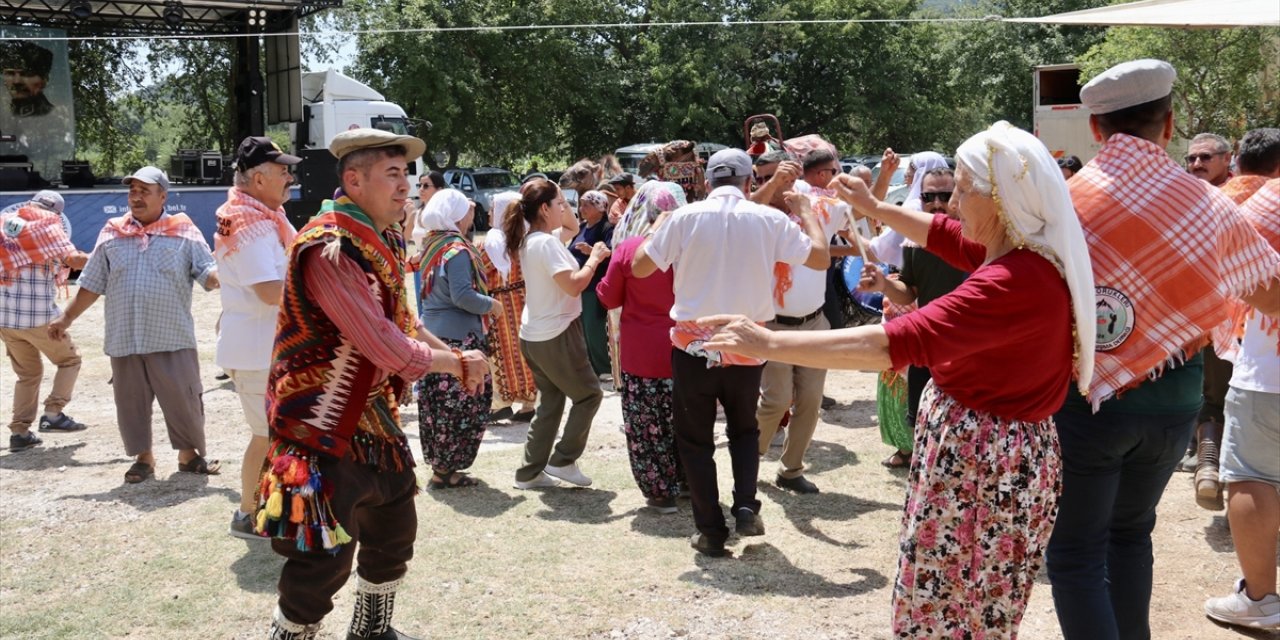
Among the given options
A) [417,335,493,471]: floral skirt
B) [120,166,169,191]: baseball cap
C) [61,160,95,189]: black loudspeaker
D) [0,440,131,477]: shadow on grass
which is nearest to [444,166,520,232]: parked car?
[61,160,95,189]: black loudspeaker

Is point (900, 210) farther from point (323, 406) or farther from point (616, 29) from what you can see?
point (616, 29)

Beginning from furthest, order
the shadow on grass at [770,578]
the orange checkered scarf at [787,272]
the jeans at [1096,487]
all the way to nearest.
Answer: the orange checkered scarf at [787,272], the shadow on grass at [770,578], the jeans at [1096,487]

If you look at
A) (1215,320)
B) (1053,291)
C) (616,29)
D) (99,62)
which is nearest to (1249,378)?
(1215,320)

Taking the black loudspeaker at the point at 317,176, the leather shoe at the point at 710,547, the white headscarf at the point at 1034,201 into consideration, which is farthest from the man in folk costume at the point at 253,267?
the black loudspeaker at the point at 317,176

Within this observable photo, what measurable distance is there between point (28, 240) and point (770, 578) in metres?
5.95

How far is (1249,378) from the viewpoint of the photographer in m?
4.43

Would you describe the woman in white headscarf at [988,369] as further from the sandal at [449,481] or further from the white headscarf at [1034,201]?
the sandal at [449,481]

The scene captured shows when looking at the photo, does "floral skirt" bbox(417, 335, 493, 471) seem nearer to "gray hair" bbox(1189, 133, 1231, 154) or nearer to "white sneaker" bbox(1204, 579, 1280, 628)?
"white sneaker" bbox(1204, 579, 1280, 628)

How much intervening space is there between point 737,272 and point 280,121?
2224cm

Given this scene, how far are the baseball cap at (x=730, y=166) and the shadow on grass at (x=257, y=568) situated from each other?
275 cm

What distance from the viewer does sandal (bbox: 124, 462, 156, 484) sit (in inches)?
268

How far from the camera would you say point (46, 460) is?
24.8ft

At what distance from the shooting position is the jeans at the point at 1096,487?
10.5 feet

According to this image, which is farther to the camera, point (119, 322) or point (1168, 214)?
point (119, 322)
